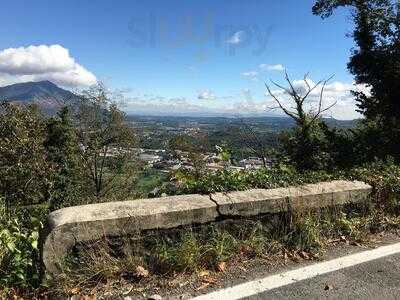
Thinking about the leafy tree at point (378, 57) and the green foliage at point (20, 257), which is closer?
the green foliage at point (20, 257)

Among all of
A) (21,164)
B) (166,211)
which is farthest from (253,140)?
(166,211)

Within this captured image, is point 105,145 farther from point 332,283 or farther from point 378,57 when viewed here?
point 332,283

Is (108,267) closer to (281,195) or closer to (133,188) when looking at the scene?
(281,195)

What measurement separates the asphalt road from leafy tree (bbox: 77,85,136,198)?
101 feet

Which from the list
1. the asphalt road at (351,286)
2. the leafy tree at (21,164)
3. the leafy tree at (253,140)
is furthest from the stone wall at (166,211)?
A: the leafy tree at (21,164)

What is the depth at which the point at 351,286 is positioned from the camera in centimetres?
381

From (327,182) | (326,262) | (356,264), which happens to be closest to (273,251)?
(326,262)

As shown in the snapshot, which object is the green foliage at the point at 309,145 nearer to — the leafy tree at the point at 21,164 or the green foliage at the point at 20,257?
the leafy tree at the point at 21,164

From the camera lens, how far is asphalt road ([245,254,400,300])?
11.9ft

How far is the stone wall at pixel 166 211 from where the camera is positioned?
11.9ft

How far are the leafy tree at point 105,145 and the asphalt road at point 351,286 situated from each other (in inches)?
1215

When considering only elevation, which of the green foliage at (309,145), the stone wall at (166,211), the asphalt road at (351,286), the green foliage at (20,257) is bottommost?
the green foliage at (309,145)

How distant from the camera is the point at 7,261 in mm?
3922

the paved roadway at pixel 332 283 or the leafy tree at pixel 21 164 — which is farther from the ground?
the paved roadway at pixel 332 283
